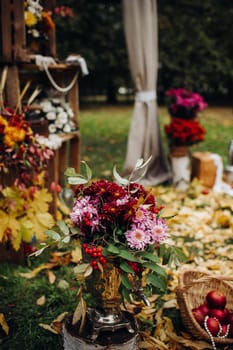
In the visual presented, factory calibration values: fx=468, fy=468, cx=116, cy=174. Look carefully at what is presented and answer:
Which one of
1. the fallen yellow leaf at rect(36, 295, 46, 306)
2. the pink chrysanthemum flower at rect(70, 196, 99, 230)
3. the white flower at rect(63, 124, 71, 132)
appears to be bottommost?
the fallen yellow leaf at rect(36, 295, 46, 306)

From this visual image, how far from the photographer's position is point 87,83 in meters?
17.8

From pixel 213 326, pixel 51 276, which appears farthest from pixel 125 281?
pixel 51 276

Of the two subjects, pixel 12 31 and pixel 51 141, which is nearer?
pixel 12 31

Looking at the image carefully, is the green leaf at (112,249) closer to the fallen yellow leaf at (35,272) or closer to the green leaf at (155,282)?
the green leaf at (155,282)

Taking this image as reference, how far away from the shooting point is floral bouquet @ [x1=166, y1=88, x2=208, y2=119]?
196 inches

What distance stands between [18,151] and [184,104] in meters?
2.51

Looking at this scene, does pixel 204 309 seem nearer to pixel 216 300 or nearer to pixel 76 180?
pixel 216 300

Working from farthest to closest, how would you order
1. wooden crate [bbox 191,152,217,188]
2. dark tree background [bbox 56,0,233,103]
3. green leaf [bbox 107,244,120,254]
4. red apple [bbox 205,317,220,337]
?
dark tree background [bbox 56,0,233,103], wooden crate [bbox 191,152,217,188], red apple [bbox 205,317,220,337], green leaf [bbox 107,244,120,254]

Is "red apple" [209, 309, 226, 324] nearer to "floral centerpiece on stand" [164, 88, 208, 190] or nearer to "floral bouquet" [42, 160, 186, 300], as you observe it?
"floral bouquet" [42, 160, 186, 300]

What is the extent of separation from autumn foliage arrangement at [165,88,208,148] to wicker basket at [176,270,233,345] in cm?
254

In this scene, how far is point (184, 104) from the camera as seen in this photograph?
16.3 feet

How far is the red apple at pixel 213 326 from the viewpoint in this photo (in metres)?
2.33

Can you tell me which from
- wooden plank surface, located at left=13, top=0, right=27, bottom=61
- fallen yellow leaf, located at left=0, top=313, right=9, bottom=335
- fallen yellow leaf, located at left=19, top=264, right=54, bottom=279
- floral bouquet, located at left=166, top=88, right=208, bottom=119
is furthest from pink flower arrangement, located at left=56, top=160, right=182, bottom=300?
floral bouquet, located at left=166, top=88, right=208, bottom=119

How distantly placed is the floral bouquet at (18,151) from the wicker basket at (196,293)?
3.90ft
